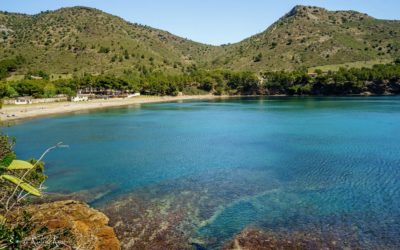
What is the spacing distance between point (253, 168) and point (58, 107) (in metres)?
80.6

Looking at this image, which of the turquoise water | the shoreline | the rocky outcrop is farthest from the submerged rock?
the shoreline

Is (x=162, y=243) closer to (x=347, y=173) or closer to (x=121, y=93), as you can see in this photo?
(x=347, y=173)

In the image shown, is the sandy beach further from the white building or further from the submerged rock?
the submerged rock

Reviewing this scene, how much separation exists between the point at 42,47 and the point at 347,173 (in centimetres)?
17292

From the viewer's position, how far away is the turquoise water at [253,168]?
22.7m

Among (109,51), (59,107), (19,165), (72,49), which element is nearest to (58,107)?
(59,107)

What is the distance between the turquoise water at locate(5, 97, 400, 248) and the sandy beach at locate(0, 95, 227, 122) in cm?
1545

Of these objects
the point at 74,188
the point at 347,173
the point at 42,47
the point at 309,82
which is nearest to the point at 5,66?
the point at 42,47

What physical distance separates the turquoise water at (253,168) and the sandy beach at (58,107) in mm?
15451

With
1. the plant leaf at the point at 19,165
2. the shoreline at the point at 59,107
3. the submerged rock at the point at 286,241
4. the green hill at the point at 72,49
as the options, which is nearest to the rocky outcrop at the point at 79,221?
the submerged rock at the point at 286,241

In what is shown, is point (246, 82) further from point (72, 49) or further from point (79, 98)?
point (72, 49)

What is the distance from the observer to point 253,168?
35844mm

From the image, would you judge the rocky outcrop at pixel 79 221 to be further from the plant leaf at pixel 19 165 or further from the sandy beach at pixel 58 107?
the sandy beach at pixel 58 107

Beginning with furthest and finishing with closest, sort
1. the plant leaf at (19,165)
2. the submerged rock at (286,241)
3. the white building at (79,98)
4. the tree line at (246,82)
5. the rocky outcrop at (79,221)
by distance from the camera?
the tree line at (246,82) < the white building at (79,98) < the submerged rock at (286,241) < the rocky outcrop at (79,221) < the plant leaf at (19,165)
